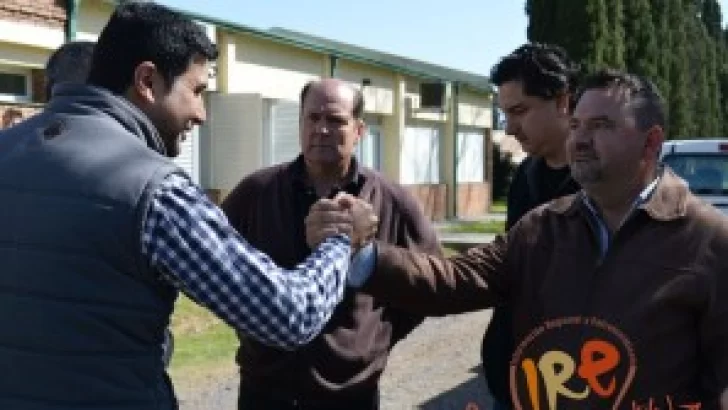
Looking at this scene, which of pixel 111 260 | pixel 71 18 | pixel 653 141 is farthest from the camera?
pixel 71 18

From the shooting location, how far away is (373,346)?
345 centimetres

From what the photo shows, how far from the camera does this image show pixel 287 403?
3371 mm

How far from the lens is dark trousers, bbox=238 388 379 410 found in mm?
3346

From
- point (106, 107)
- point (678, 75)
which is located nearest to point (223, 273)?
point (106, 107)

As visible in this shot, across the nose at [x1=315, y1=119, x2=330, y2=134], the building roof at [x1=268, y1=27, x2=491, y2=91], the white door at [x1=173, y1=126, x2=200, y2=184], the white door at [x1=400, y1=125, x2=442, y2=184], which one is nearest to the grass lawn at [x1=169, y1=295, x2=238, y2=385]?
the nose at [x1=315, y1=119, x2=330, y2=134]

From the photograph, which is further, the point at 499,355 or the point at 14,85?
the point at 14,85

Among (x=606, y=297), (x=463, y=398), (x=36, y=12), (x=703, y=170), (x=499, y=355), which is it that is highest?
(x=36, y=12)

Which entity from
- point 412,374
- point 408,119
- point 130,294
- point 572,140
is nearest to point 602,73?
point 572,140

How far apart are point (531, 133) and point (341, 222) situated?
3.66 ft

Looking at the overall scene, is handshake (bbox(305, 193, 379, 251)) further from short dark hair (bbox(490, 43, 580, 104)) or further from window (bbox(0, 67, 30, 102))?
window (bbox(0, 67, 30, 102))

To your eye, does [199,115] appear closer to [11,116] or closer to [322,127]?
[322,127]

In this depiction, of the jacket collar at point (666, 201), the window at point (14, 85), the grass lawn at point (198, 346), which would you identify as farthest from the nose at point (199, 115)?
the window at point (14, 85)

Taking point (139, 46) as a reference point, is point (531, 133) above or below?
below

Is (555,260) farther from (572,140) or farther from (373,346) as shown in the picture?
Result: (373,346)
